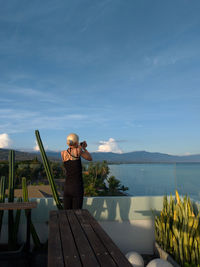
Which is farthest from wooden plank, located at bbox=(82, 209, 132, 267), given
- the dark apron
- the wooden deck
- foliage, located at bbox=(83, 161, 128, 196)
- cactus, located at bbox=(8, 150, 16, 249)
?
foliage, located at bbox=(83, 161, 128, 196)

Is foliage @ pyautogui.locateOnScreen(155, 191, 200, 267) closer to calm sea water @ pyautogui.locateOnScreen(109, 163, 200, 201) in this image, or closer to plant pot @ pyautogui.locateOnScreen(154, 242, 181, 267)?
plant pot @ pyautogui.locateOnScreen(154, 242, 181, 267)

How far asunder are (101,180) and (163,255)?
1.60 m

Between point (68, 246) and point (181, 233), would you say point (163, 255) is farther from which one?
→ point (68, 246)

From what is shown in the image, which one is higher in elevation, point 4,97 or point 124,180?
point 4,97

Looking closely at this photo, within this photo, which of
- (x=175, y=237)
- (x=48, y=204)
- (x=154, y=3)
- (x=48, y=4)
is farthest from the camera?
(x=154, y=3)

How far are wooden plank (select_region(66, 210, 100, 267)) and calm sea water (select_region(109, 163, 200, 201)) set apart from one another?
1.83 meters

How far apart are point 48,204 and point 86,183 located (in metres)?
0.76

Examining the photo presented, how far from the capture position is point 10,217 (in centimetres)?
262

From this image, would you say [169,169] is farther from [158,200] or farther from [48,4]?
[48,4]

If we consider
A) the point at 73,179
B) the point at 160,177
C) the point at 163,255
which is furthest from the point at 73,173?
the point at 160,177

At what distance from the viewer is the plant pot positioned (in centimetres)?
Answer: 251

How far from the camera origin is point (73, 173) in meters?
2.42

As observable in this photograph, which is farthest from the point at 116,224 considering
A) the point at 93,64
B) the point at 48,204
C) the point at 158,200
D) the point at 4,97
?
the point at 4,97

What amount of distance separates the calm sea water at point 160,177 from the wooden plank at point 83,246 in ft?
5.99
